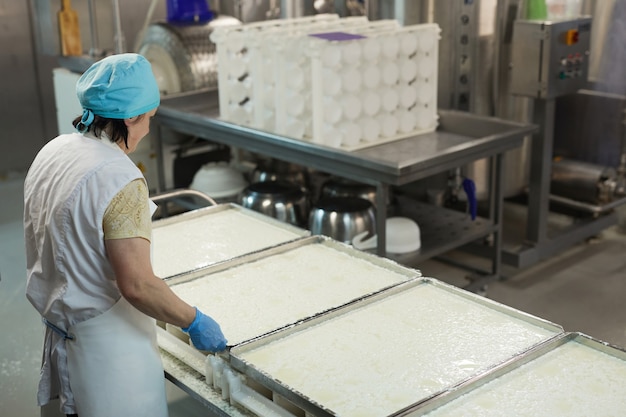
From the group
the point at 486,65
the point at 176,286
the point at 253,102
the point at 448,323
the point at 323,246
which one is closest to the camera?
the point at 448,323

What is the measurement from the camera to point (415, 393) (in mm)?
1445

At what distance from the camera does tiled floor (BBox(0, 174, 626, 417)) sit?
2809mm

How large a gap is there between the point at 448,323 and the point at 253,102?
5.87ft

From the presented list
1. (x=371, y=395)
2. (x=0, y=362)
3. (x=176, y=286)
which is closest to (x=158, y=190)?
(x=0, y=362)

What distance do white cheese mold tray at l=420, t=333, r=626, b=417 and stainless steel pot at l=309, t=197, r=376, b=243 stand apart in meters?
1.35

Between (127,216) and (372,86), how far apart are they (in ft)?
5.47

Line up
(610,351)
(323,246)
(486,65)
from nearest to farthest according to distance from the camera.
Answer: (610,351) → (323,246) → (486,65)

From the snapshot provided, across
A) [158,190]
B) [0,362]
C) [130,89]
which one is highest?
[130,89]

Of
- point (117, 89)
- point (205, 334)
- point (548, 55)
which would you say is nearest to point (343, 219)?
point (548, 55)

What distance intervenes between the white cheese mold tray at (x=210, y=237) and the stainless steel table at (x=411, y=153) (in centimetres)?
50

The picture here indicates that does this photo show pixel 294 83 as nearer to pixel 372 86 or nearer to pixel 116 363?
pixel 372 86

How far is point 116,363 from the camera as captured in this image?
1595mm

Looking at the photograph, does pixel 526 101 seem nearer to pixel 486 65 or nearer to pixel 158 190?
pixel 486 65

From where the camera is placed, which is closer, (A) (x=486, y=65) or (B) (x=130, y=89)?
(B) (x=130, y=89)
